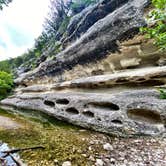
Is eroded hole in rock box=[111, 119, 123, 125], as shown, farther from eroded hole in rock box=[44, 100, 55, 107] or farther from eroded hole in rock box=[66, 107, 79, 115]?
eroded hole in rock box=[44, 100, 55, 107]

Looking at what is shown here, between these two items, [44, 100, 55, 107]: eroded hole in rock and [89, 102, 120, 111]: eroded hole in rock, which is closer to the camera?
[89, 102, 120, 111]: eroded hole in rock

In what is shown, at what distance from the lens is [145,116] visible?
790 centimetres

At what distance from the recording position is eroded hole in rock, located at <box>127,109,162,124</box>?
7387mm

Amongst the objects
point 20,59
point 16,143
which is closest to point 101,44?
point 16,143

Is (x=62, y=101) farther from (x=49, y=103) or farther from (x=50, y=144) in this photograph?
(x=50, y=144)

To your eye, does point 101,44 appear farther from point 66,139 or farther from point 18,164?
point 18,164

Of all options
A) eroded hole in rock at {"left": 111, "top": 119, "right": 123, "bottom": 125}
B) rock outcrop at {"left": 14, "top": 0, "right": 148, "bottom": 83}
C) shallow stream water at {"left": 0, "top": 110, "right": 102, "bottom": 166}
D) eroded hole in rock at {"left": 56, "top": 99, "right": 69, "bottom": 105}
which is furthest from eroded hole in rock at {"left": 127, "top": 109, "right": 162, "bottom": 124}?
rock outcrop at {"left": 14, "top": 0, "right": 148, "bottom": 83}

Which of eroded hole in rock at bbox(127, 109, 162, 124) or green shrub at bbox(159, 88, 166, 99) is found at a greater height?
green shrub at bbox(159, 88, 166, 99)

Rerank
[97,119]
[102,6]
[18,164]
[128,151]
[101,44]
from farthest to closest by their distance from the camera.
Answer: [102,6], [101,44], [97,119], [128,151], [18,164]

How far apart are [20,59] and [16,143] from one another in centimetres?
4145

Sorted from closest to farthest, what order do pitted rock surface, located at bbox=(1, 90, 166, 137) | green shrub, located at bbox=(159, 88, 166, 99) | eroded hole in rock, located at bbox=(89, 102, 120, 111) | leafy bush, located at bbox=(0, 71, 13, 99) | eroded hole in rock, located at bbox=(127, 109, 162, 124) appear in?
1. pitted rock surface, located at bbox=(1, 90, 166, 137)
2. eroded hole in rock, located at bbox=(127, 109, 162, 124)
3. green shrub, located at bbox=(159, 88, 166, 99)
4. eroded hole in rock, located at bbox=(89, 102, 120, 111)
5. leafy bush, located at bbox=(0, 71, 13, 99)

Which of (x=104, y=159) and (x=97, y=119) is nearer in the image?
(x=104, y=159)

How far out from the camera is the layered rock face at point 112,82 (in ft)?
25.2

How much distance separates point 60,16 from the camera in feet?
152
